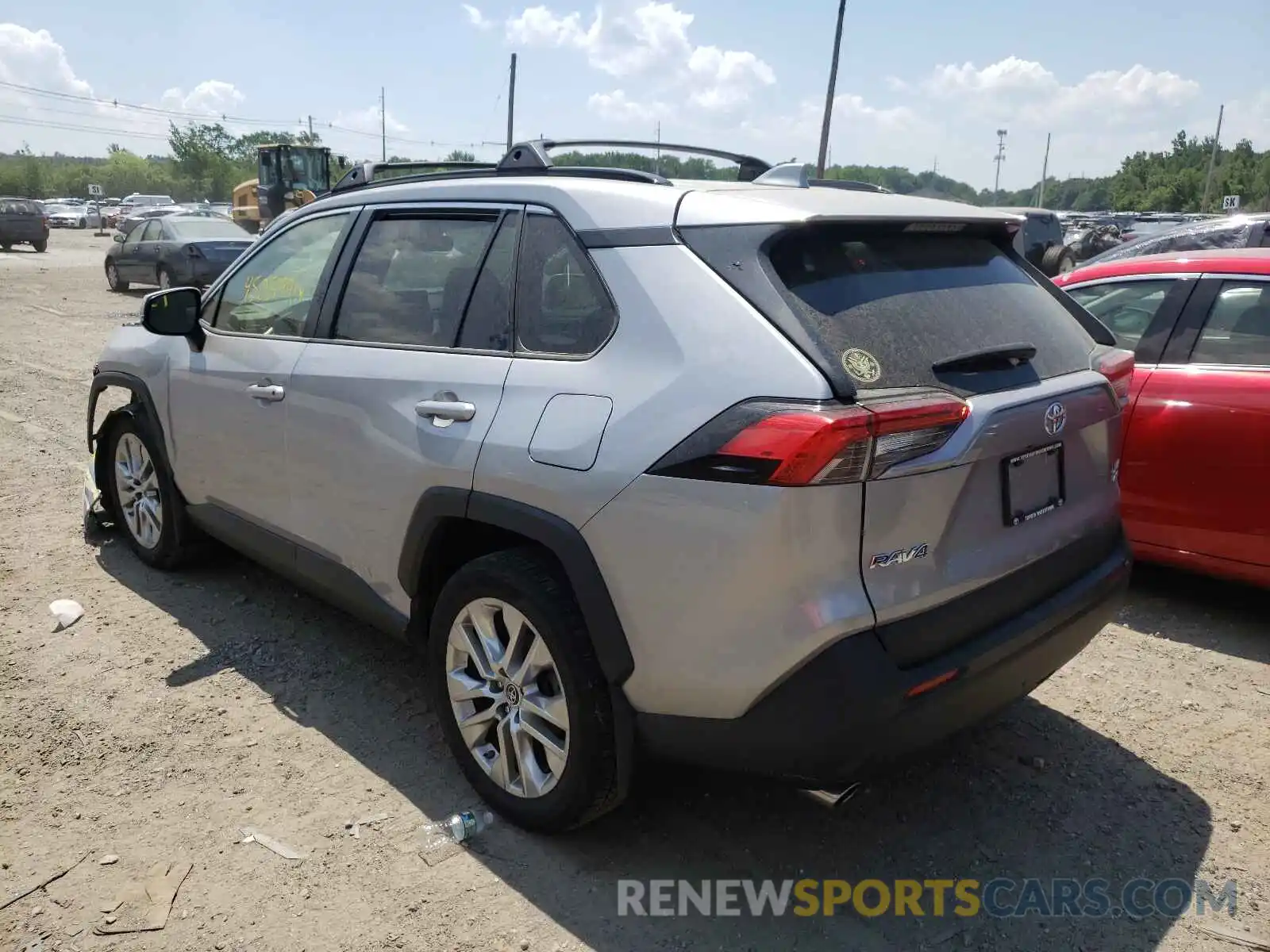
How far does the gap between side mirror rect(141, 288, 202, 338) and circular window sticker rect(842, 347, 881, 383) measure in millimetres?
2944

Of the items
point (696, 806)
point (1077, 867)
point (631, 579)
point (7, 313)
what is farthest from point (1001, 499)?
point (7, 313)

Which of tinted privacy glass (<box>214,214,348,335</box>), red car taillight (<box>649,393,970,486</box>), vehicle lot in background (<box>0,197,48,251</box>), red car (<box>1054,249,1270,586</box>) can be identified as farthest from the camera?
vehicle lot in background (<box>0,197,48,251</box>)

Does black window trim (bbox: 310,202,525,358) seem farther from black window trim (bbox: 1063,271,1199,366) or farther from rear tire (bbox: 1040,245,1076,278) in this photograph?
rear tire (bbox: 1040,245,1076,278)

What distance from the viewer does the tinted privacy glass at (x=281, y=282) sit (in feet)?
11.8

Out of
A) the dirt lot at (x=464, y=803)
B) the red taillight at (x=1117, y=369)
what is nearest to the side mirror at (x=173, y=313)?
the dirt lot at (x=464, y=803)

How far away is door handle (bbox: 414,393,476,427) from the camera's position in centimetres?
272

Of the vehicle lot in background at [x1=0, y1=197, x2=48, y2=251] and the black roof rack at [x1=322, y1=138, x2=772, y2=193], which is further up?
the vehicle lot in background at [x1=0, y1=197, x2=48, y2=251]

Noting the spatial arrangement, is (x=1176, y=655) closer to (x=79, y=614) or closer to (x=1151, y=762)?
(x=1151, y=762)

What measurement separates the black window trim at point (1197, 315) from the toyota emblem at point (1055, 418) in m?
2.13

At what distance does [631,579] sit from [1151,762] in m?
2.09

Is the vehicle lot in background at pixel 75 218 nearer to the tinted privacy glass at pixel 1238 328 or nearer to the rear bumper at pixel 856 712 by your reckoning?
the tinted privacy glass at pixel 1238 328

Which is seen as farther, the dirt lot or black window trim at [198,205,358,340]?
black window trim at [198,205,358,340]

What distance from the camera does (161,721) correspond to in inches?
133

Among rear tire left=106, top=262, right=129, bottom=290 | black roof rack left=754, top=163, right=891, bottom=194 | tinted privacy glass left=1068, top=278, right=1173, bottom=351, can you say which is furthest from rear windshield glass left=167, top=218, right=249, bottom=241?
black roof rack left=754, top=163, right=891, bottom=194
